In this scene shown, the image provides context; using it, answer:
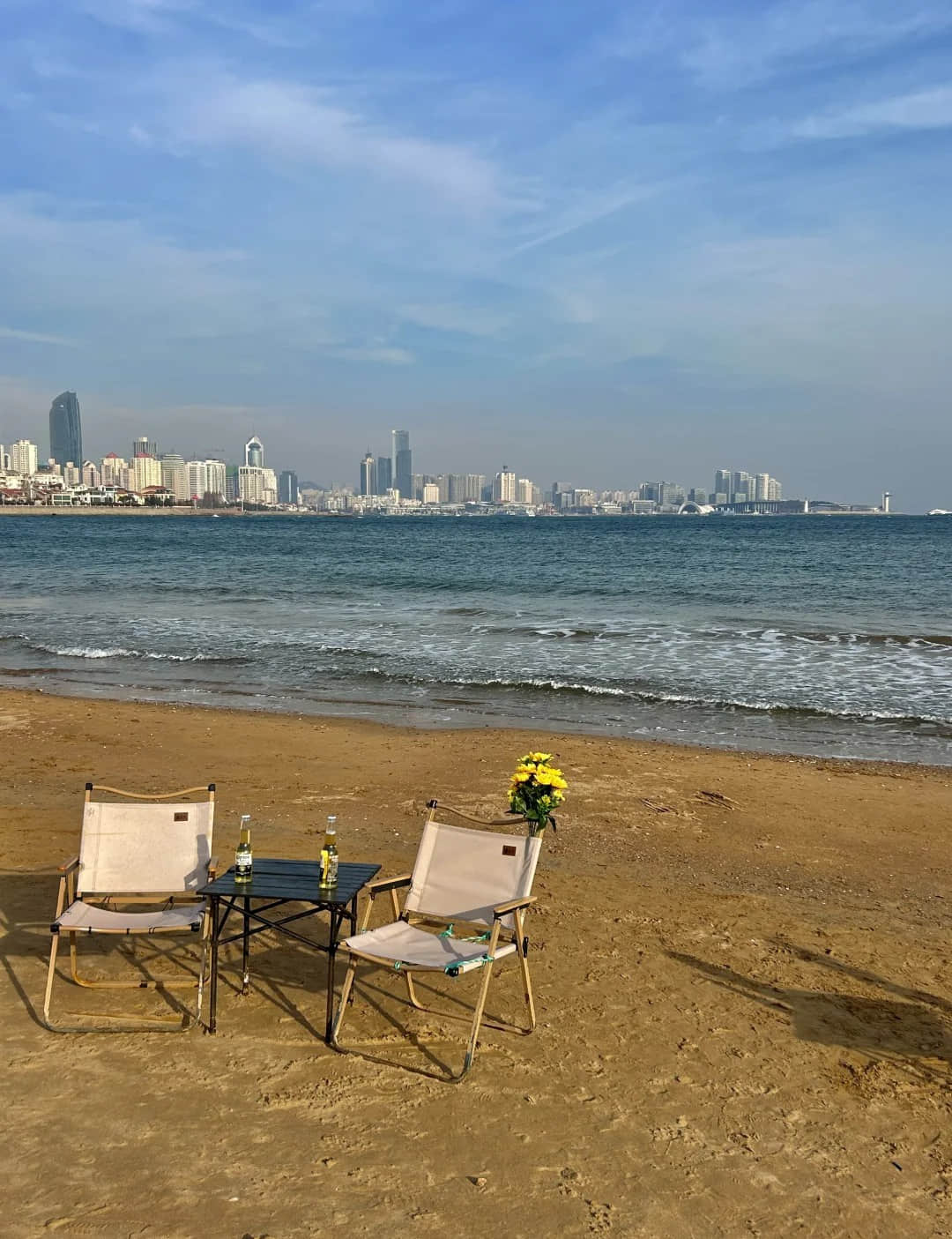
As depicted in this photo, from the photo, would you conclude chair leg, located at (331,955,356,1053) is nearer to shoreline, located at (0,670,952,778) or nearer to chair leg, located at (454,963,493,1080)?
chair leg, located at (454,963,493,1080)

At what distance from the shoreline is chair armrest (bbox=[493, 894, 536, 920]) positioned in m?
6.81

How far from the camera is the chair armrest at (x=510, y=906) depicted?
4.80 m

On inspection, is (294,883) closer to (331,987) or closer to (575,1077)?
(331,987)

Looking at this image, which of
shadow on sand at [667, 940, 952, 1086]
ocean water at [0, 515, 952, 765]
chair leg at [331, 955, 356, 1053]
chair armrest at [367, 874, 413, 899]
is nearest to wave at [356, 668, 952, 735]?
ocean water at [0, 515, 952, 765]

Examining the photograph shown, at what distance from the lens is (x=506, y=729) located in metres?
12.8

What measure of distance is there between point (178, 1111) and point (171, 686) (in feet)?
41.7

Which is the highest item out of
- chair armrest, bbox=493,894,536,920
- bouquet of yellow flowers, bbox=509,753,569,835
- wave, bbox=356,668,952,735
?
bouquet of yellow flowers, bbox=509,753,569,835

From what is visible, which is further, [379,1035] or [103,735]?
[103,735]

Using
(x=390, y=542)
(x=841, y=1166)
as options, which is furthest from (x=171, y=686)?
(x=390, y=542)

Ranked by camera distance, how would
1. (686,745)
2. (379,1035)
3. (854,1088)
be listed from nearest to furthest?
(854,1088) → (379,1035) → (686,745)

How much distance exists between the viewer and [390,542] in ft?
264

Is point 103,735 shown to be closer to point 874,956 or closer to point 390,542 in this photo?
point 874,956

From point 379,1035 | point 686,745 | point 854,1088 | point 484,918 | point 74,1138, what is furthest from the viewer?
point 686,745

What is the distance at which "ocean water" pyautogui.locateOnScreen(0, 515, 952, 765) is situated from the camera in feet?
45.5
